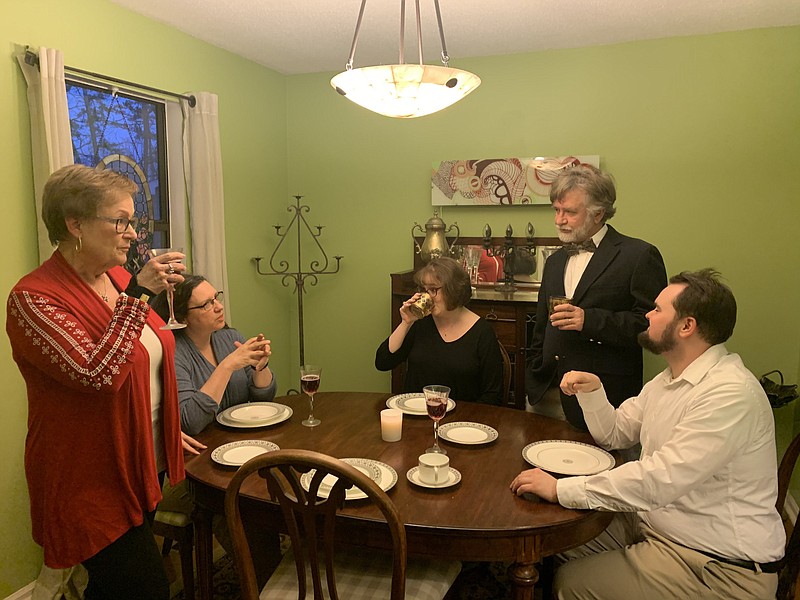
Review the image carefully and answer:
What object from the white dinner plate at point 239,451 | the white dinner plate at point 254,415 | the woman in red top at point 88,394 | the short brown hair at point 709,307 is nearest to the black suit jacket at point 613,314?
→ the short brown hair at point 709,307

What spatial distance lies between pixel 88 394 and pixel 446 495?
3.12 feet

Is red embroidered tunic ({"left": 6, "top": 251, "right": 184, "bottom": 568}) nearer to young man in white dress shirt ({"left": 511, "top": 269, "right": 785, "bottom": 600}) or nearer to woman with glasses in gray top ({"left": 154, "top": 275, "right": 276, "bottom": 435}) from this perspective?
woman with glasses in gray top ({"left": 154, "top": 275, "right": 276, "bottom": 435})

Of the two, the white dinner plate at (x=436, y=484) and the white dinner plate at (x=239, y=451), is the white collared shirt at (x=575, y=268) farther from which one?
the white dinner plate at (x=239, y=451)

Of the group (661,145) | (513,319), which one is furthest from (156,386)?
(661,145)

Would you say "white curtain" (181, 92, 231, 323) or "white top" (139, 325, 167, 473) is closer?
"white top" (139, 325, 167, 473)

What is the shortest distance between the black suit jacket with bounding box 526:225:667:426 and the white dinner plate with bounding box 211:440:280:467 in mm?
1180

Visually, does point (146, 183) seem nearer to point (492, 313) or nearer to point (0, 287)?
point (0, 287)

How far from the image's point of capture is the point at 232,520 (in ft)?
4.83

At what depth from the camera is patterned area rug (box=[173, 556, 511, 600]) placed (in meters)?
2.43

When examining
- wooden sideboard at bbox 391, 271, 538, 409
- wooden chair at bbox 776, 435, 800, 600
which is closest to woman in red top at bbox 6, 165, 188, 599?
wooden chair at bbox 776, 435, 800, 600

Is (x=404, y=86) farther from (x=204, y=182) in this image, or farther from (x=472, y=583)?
(x=472, y=583)

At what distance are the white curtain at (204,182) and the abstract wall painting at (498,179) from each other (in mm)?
1315

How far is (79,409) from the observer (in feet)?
5.02

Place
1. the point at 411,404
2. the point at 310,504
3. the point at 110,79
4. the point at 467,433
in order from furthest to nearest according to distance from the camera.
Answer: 1. the point at 110,79
2. the point at 411,404
3. the point at 467,433
4. the point at 310,504
